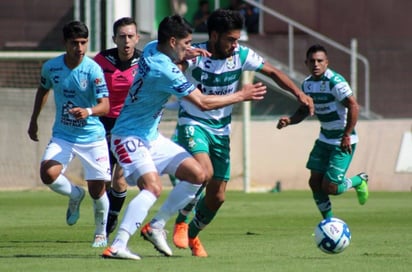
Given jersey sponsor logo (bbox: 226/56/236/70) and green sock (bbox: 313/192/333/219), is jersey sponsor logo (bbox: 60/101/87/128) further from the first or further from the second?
green sock (bbox: 313/192/333/219)

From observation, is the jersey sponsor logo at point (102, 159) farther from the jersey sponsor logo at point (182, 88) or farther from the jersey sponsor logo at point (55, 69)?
the jersey sponsor logo at point (182, 88)

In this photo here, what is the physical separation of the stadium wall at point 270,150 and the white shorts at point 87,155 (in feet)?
38.4

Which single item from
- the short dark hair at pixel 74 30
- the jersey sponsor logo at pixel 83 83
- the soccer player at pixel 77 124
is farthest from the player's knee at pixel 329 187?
the short dark hair at pixel 74 30

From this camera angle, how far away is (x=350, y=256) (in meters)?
10.3

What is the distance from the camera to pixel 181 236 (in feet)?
35.8

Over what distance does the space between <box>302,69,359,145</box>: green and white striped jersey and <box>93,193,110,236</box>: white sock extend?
3.58 metres

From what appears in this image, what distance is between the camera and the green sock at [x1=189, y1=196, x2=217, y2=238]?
11047 mm

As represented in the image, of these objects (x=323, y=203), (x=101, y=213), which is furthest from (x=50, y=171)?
(x=323, y=203)

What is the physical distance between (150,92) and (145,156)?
22.1 inches

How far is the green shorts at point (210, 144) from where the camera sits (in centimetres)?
1098

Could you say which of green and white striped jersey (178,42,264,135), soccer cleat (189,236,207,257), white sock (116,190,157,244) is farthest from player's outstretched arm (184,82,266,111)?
soccer cleat (189,236,207,257)

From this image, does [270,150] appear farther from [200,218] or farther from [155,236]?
[155,236]

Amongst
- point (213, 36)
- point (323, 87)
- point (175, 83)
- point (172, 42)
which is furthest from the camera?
point (323, 87)

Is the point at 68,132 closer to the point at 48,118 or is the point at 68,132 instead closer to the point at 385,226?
the point at 385,226
